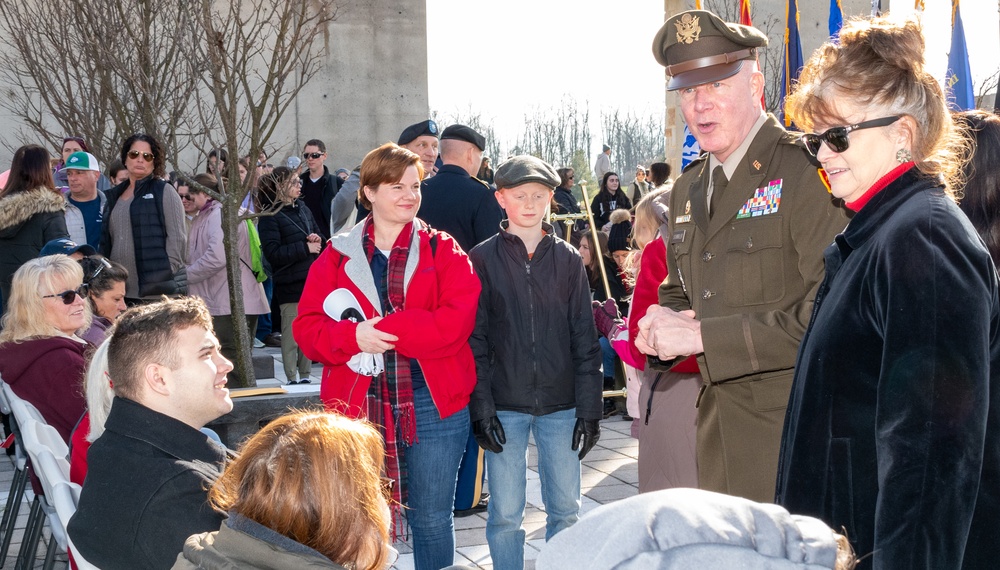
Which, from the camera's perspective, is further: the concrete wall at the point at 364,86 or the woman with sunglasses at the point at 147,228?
the concrete wall at the point at 364,86

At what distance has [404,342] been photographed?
3988mm

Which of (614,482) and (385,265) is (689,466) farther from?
(614,482)

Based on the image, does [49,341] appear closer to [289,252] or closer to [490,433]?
[490,433]

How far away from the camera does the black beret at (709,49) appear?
10.2 ft

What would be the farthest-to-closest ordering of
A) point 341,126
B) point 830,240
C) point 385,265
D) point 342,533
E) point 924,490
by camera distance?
point 341,126
point 385,265
point 830,240
point 342,533
point 924,490

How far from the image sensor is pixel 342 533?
2.06 m

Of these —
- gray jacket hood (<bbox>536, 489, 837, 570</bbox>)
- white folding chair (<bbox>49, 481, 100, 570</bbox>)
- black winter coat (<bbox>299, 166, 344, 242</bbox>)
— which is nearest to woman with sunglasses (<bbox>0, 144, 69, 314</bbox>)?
black winter coat (<bbox>299, 166, 344, 242</bbox>)

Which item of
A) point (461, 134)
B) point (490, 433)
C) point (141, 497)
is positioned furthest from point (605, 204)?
point (141, 497)

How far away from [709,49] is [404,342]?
164 centimetres

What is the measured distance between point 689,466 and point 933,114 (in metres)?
1.94

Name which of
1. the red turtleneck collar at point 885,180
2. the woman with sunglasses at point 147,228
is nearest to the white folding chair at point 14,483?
the woman with sunglasses at point 147,228

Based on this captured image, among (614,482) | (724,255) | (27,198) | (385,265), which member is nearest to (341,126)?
(27,198)

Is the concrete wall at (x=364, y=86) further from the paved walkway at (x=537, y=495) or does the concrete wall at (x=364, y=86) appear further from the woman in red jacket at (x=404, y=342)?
the woman in red jacket at (x=404, y=342)

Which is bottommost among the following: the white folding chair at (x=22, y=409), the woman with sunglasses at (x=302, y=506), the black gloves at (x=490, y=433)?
the black gloves at (x=490, y=433)
